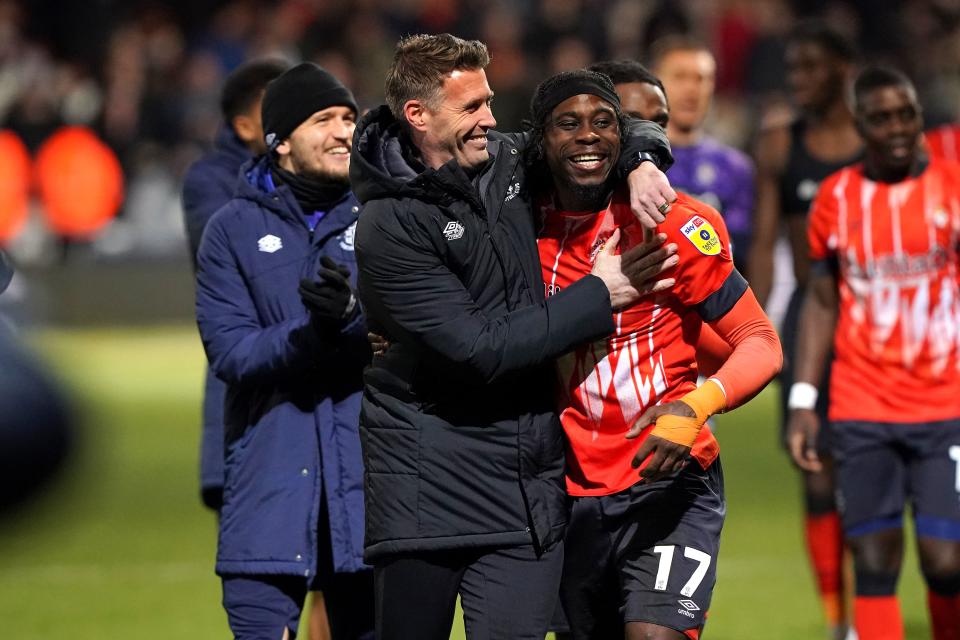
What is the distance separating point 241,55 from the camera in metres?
20.1

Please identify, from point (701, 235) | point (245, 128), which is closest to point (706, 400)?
point (701, 235)

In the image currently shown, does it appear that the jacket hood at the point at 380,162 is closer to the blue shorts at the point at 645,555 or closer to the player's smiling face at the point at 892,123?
the blue shorts at the point at 645,555

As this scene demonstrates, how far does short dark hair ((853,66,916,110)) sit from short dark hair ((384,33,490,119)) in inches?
87.4

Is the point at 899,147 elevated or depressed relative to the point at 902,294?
elevated

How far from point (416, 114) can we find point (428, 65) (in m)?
0.12

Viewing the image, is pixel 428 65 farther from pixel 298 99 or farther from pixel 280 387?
pixel 280 387

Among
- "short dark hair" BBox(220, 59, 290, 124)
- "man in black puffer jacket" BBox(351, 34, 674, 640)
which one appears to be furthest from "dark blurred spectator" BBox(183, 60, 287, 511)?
"man in black puffer jacket" BBox(351, 34, 674, 640)

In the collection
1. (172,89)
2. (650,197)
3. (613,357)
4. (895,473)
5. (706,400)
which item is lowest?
(895,473)

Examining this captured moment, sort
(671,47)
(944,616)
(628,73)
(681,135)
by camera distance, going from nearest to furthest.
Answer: (628,73) < (944,616) < (681,135) < (671,47)

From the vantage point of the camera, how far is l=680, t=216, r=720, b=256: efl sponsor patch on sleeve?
13.1ft

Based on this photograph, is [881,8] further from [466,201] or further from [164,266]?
[466,201]

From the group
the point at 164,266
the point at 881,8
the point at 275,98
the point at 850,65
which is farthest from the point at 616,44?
the point at 275,98

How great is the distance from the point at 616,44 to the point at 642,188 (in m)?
14.7

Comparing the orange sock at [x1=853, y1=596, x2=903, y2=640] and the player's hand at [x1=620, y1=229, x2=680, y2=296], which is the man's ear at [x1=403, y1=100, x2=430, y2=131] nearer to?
the player's hand at [x1=620, y1=229, x2=680, y2=296]
